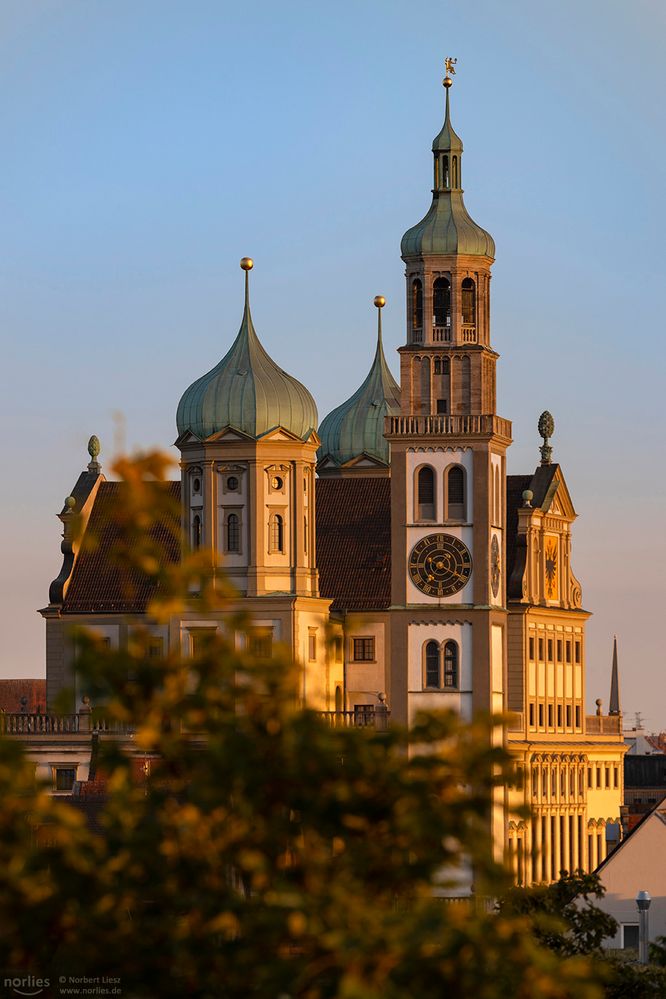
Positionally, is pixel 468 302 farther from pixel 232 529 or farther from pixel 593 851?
pixel 593 851

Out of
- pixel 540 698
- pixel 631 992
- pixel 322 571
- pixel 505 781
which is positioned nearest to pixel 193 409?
pixel 322 571

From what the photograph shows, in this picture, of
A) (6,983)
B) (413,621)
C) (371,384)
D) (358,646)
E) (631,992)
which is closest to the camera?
(6,983)

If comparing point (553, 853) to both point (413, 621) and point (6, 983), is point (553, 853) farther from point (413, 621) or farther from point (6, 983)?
point (6, 983)

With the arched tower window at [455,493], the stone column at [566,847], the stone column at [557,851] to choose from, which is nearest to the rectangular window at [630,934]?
the arched tower window at [455,493]

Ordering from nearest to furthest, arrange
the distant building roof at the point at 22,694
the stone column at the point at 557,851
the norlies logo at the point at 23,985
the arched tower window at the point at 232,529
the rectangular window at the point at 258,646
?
the rectangular window at the point at 258,646 < the norlies logo at the point at 23,985 < the arched tower window at the point at 232,529 < the stone column at the point at 557,851 < the distant building roof at the point at 22,694

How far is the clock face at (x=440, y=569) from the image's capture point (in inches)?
4048

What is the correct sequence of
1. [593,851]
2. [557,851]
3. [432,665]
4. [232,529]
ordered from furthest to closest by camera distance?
[593,851]
[557,851]
[232,529]
[432,665]

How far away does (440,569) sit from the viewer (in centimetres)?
10288

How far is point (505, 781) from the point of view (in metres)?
18.4

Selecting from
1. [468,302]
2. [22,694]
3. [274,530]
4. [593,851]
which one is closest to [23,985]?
[274,530]

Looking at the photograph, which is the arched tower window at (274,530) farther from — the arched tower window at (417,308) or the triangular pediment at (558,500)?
the triangular pediment at (558,500)

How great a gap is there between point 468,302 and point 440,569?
10.0 m

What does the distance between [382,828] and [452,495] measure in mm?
85670

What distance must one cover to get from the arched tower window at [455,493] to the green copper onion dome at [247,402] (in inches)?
230
